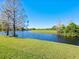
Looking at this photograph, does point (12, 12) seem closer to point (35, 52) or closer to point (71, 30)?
point (35, 52)

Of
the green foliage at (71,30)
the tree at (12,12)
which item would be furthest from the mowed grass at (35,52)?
the green foliage at (71,30)

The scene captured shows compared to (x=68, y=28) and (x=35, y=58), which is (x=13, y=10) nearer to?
(x=35, y=58)

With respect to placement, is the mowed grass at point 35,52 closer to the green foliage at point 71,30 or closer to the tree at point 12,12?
the tree at point 12,12

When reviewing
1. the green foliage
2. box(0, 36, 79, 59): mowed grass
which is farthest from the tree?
the green foliage

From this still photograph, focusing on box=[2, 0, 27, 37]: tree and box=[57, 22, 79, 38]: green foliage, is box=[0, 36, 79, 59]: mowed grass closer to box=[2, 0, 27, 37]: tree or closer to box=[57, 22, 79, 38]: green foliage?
box=[2, 0, 27, 37]: tree

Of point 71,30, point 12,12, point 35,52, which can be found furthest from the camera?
point 71,30

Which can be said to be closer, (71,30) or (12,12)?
(12,12)

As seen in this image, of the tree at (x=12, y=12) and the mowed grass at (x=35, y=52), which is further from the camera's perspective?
the tree at (x=12, y=12)

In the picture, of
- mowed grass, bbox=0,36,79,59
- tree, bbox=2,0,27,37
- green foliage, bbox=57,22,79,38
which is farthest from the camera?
green foliage, bbox=57,22,79,38

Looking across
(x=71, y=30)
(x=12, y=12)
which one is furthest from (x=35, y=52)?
(x=71, y=30)

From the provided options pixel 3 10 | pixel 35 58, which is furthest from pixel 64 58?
pixel 3 10

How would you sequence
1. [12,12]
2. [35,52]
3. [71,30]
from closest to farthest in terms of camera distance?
[35,52]
[12,12]
[71,30]

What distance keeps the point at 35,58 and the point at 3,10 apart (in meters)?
22.5

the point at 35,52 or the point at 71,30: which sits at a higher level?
the point at 71,30
